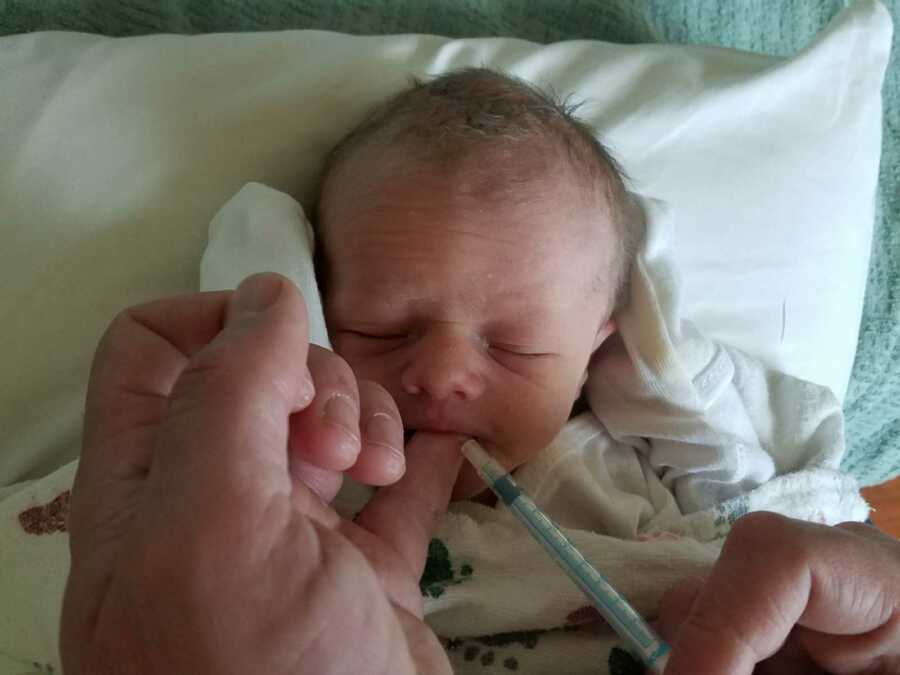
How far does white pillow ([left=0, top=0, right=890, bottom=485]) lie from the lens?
926 mm

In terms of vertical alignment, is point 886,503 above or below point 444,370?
below

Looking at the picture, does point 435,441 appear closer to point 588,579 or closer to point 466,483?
point 466,483

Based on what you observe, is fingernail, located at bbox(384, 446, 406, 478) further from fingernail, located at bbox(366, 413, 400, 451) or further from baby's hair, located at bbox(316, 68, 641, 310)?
baby's hair, located at bbox(316, 68, 641, 310)

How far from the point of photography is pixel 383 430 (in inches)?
21.8

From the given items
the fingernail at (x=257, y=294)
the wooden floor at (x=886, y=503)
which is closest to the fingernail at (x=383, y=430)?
the fingernail at (x=257, y=294)

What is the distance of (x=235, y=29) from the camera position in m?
1.16

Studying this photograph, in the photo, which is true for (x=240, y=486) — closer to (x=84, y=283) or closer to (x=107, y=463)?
(x=107, y=463)

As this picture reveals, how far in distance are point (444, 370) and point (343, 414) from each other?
0.28m

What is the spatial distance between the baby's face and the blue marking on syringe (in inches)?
3.6

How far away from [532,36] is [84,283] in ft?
2.41

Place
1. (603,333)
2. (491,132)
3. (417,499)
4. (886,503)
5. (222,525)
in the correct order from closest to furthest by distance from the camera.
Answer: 1. (222,525)
2. (417,499)
3. (491,132)
4. (603,333)
5. (886,503)

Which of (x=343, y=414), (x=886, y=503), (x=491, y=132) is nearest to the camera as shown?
(x=343, y=414)

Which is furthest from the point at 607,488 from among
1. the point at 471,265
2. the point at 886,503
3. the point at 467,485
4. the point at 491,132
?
the point at 886,503

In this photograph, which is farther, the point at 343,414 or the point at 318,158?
the point at 318,158
